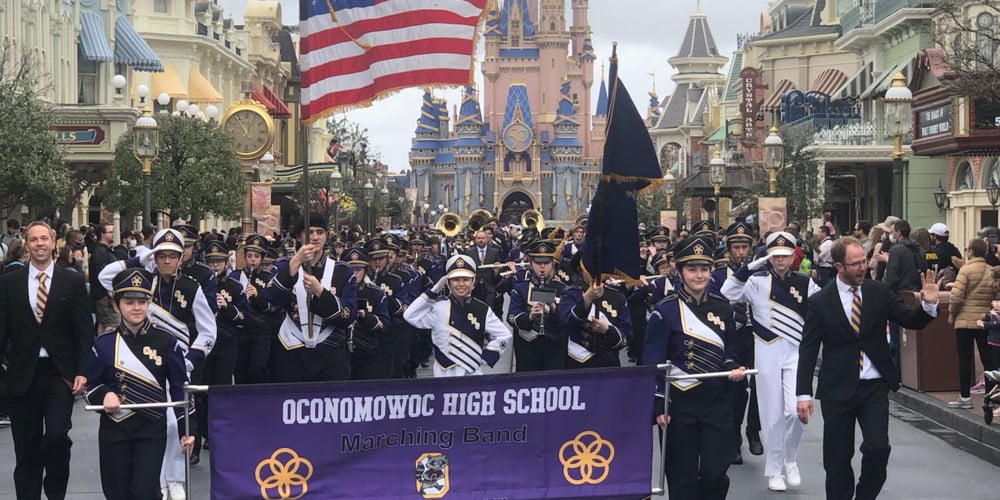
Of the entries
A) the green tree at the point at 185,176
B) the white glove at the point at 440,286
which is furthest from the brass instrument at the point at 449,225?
the white glove at the point at 440,286

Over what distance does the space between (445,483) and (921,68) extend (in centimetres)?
2367

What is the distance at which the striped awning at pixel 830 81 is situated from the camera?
2559 inches

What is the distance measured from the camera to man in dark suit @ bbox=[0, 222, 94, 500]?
1002 cm

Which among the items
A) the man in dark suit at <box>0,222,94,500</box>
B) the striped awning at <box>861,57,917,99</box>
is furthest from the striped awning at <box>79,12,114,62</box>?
the man in dark suit at <box>0,222,94,500</box>

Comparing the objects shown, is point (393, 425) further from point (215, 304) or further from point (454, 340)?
point (215, 304)

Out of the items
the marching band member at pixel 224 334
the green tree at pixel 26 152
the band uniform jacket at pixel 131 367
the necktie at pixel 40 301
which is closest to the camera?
the band uniform jacket at pixel 131 367

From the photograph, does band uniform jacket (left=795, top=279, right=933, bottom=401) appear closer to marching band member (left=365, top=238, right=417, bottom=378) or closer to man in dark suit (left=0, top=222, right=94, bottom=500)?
man in dark suit (left=0, top=222, right=94, bottom=500)

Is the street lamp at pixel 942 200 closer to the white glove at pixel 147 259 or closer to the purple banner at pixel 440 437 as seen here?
the white glove at pixel 147 259

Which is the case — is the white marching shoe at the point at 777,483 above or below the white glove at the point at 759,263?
below

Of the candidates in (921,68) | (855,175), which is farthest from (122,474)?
(855,175)

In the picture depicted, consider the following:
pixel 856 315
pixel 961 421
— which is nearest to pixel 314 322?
pixel 856 315

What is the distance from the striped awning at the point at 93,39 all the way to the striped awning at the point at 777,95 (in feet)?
90.4

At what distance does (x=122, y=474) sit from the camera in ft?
28.5

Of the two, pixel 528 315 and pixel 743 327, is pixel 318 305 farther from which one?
pixel 743 327
